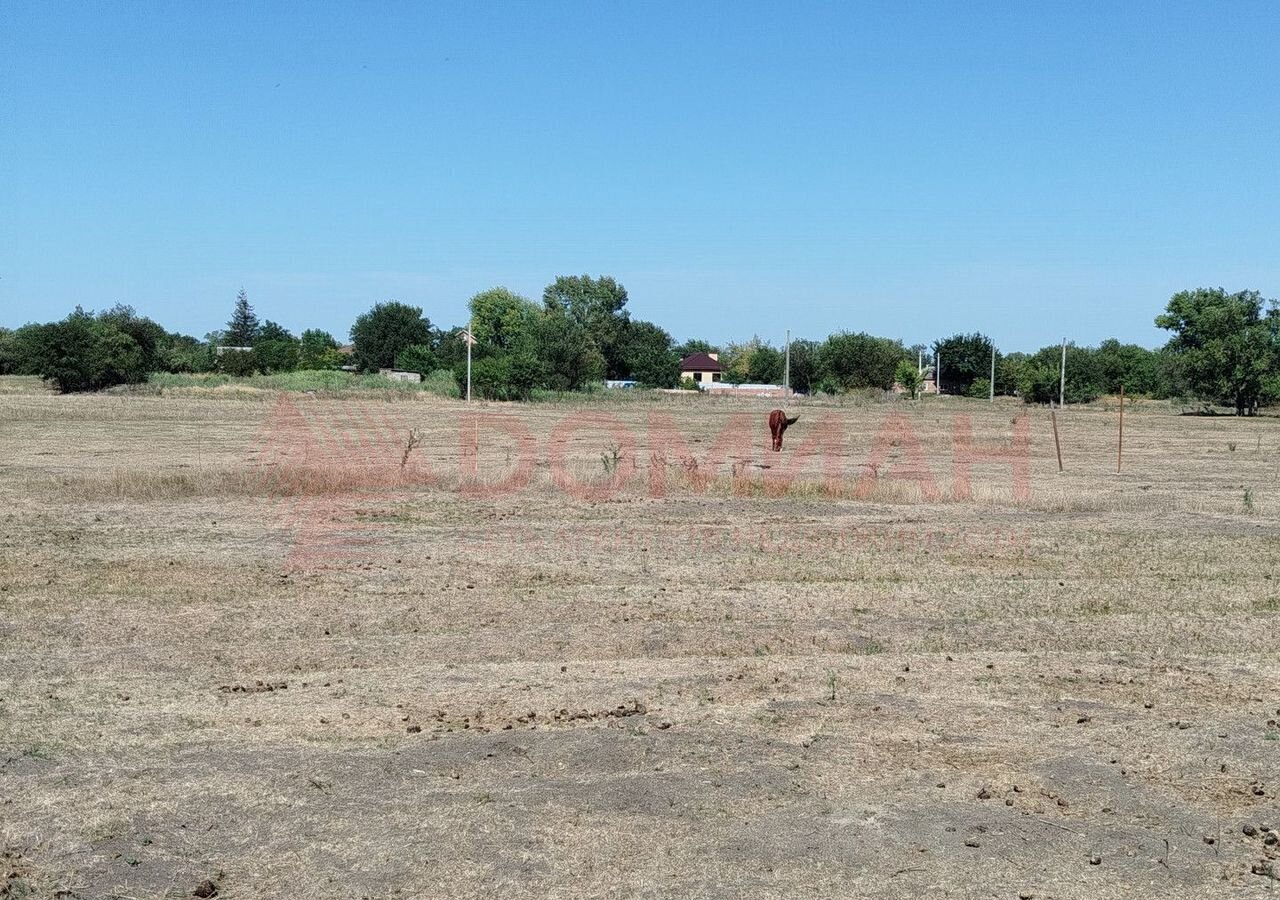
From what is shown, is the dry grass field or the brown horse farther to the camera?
the brown horse

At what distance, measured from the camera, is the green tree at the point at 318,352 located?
11031 cm

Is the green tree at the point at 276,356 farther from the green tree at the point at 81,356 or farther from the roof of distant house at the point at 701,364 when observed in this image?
the roof of distant house at the point at 701,364

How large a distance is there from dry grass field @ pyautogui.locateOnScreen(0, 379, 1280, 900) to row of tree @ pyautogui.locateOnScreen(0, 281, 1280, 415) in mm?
31890

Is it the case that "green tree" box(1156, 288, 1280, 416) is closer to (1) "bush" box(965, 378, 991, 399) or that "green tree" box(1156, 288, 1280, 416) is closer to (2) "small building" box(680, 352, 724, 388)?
(1) "bush" box(965, 378, 991, 399)

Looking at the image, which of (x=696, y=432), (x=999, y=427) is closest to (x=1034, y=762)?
(x=696, y=432)

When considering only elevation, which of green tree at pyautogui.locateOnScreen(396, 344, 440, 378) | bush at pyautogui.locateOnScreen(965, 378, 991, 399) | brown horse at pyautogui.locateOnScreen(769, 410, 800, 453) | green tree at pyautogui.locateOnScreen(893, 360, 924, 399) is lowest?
brown horse at pyautogui.locateOnScreen(769, 410, 800, 453)

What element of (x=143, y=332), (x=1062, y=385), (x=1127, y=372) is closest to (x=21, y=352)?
(x=143, y=332)

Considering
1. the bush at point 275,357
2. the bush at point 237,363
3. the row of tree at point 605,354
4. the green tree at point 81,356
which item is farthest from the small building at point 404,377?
the green tree at point 81,356

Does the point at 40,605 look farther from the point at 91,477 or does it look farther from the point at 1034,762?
the point at 91,477

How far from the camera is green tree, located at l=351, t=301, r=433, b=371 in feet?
409

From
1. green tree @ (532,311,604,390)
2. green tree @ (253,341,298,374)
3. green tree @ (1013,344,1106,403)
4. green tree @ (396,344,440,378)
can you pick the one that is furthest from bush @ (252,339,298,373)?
green tree @ (1013,344,1106,403)

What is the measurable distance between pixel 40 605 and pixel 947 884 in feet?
29.7

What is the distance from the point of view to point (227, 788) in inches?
238

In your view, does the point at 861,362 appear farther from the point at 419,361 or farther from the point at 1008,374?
the point at 419,361
